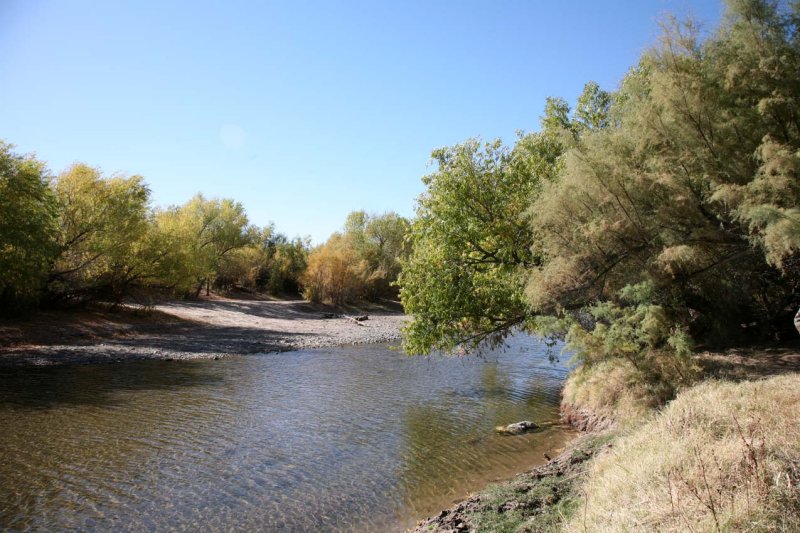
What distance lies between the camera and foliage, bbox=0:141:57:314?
63.7 feet

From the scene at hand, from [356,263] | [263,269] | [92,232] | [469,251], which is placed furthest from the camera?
[263,269]

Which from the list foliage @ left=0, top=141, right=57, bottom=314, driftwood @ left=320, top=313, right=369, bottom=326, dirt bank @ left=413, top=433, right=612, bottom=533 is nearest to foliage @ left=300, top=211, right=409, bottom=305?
driftwood @ left=320, top=313, right=369, bottom=326

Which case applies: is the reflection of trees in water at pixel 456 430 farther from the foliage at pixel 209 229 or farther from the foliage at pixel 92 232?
the foliage at pixel 209 229

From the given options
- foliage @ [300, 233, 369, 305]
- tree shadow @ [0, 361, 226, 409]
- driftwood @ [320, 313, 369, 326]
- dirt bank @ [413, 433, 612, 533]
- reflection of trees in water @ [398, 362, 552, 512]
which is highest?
foliage @ [300, 233, 369, 305]

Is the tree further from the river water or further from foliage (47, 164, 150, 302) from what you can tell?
foliage (47, 164, 150, 302)

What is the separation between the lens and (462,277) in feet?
54.8

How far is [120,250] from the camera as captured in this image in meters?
28.9

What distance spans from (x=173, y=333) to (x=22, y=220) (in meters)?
12.4

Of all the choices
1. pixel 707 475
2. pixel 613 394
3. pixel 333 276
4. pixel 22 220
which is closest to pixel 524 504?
pixel 707 475

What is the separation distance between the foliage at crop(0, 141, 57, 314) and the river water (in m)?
5.44

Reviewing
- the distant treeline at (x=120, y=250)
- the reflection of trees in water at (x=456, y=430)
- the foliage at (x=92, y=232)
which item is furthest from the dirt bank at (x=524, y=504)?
the foliage at (x=92, y=232)

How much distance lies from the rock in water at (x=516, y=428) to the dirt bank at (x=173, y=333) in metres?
8.28

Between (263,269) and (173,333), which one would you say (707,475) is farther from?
(263,269)

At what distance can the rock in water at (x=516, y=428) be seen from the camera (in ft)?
42.3
